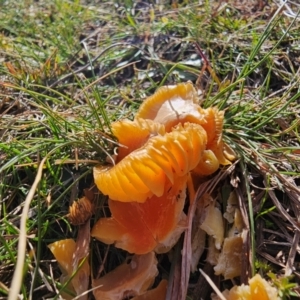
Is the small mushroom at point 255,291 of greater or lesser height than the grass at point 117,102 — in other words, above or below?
below

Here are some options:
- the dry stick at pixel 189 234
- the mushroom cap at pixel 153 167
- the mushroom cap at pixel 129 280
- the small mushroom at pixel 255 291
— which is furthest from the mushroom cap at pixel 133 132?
the small mushroom at pixel 255 291

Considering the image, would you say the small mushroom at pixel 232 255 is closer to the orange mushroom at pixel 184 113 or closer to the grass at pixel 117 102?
the grass at pixel 117 102

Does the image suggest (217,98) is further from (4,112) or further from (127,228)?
(4,112)

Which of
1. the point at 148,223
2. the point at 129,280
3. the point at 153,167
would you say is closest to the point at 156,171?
the point at 153,167

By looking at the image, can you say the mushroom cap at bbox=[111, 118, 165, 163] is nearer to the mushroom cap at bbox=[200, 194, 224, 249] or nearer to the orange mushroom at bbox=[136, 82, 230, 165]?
the orange mushroom at bbox=[136, 82, 230, 165]

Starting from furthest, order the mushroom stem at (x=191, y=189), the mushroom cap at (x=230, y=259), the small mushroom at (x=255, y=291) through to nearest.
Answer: the mushroom stem at (x=191, y=189) → the mushroom cap at (x=230, y=259) → the small mushroom at (x=255, y=291)

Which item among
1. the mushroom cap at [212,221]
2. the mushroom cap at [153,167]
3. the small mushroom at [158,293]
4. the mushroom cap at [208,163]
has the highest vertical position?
the mushroom cap at [153,167]

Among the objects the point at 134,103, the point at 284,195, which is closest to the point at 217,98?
the point at 134,103
